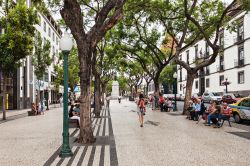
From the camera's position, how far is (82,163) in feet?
25.8

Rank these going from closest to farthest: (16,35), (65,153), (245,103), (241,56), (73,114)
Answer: (65,153) < (73,114) < (245,103) < (16,35) < (241,56)

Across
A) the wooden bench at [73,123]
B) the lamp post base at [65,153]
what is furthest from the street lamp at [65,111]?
the wooden bench at [73,123]

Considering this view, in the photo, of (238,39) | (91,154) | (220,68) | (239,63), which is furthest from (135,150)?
(220,68)

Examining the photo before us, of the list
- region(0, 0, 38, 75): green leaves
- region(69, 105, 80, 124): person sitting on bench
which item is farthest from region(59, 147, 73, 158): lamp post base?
region(0, 0, 38, 75): green leaves

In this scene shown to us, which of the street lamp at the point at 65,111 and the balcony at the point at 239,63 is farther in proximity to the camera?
the balcony at the point at 239,63

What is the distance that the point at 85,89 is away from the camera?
35.6 ft

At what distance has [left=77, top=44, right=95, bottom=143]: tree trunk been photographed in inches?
424

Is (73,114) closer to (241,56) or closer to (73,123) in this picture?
(73,123)

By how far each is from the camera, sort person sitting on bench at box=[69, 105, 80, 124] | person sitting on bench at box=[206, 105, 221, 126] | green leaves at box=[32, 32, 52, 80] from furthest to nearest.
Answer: green leaves at box=[32, 32, 52, 80] → person sitting on bench at box=[69, 105, 80, 124] → person sitting on bench at box=[206, 105, 221, 126]

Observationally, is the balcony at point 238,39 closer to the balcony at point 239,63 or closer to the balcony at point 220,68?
the balcony at point 239,63

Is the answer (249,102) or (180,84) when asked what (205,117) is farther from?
(180,84)

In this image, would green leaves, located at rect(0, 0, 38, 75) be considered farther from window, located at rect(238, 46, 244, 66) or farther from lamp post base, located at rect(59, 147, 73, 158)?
window, located at rect(238, 46, 244, 66)

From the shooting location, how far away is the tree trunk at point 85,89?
1078cm


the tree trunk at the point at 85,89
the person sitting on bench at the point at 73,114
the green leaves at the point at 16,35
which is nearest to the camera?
the tree trunk at the point at 85,89
